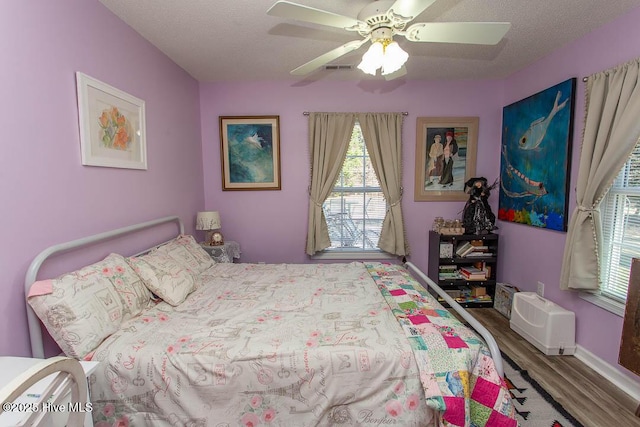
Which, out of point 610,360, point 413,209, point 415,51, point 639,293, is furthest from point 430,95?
point 610,360

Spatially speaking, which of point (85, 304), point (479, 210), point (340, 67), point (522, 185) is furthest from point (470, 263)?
point (85, 304)

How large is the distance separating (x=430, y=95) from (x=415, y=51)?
88cm

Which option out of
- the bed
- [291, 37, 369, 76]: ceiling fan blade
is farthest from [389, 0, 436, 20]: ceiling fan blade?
the bed

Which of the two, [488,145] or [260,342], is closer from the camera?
[260,342]

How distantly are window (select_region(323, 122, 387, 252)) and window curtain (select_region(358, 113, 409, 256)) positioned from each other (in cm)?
13

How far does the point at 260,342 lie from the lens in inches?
58.9

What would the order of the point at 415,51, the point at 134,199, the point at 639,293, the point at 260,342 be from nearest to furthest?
the point at 260,342 → the point at 639,293 → the point at 134,199 → the point at 415,51

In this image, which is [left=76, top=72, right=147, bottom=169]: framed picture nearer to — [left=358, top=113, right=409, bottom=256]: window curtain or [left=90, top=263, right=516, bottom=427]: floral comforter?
[left=90, top=263, right=516, bottom=427]: floral comforter

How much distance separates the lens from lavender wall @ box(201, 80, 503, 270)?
135 inches

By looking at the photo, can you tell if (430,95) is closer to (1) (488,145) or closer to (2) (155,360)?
(1) (488,145)

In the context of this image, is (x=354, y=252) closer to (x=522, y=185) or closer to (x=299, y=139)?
(x=299, y=139)

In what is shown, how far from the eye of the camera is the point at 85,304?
4.88ft

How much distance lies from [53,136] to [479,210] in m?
3.69

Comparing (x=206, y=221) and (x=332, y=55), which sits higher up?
(x=332, y=55)
